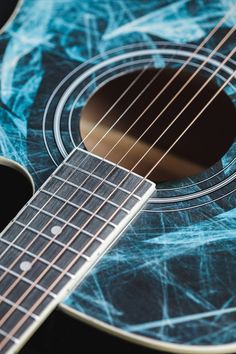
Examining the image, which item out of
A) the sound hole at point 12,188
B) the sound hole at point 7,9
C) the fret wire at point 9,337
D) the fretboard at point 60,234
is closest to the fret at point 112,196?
the fretboard at point 60,234

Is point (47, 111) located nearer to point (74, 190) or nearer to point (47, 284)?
point (74, 190)

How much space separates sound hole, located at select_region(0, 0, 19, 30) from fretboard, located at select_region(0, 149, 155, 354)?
46 centimetres

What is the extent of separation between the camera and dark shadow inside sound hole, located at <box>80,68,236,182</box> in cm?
115

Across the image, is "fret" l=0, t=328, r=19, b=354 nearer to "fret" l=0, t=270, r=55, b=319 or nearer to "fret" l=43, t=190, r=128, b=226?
"fret" l=0, t=270, r=55, b=319

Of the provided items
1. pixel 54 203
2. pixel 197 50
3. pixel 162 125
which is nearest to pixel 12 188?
pixel 54 203

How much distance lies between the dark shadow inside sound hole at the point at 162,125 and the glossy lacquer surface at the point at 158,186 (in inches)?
0.9

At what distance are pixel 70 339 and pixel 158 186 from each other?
0.81 feet

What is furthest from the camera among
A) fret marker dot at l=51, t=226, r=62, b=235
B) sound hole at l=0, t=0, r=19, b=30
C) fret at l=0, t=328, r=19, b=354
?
sound hole at l=0, t=0, r=19, b=30

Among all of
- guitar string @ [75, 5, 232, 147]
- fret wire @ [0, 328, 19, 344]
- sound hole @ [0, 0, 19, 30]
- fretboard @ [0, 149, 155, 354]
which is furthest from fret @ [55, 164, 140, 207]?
sound hole @ [0, 0, 19, 30]

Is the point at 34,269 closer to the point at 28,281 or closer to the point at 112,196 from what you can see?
the point at 28,281

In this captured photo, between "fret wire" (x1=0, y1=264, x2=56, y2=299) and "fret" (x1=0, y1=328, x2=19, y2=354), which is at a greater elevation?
"fret wire" (x1=0, y1=264, x2=56, y2=299)

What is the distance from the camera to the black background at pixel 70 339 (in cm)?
88

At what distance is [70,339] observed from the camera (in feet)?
3.03

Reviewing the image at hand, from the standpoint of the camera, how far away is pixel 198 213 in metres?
0.98
